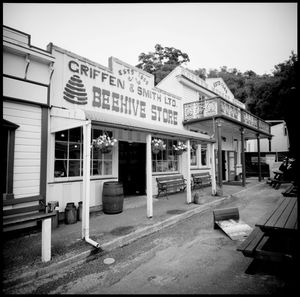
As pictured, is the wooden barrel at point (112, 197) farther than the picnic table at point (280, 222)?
Yes

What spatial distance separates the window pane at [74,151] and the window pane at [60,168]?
1.06 ft

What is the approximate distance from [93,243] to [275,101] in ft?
102

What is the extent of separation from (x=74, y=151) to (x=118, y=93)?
2.96m

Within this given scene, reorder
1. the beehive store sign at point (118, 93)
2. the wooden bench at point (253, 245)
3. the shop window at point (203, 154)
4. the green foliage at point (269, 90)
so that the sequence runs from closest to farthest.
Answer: the wooden bench at point (253, 245) < the beehive store sign at point (118, 93) < the shop window at point (203, 154) < the green foliage at point (269, 90)

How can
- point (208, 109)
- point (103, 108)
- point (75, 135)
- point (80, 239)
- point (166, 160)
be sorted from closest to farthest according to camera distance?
point (80, 239) → point (75, 135) → point (103, 108) → point (166, 160) → point (208, 109)

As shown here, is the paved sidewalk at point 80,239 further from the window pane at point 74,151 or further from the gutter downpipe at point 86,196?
the window pane at point 74,151

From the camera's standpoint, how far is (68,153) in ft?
20.3

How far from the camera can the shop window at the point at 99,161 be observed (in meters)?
6.91

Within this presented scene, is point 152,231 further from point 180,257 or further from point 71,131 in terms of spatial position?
point 71,131

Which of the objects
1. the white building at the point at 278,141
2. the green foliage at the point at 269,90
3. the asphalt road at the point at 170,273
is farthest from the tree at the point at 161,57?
the asphalt road at the point at 170,273

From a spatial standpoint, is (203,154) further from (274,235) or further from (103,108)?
(274,235)

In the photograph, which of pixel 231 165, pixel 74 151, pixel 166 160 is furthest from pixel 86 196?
pixel 231 165

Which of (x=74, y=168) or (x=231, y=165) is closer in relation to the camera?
(x=74, y=168)

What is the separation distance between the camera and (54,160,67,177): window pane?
5840 mm
